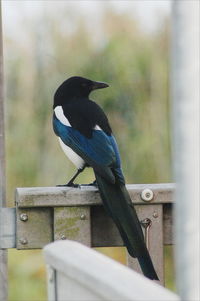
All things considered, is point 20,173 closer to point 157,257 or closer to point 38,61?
point 38,61

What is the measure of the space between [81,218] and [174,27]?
177cm

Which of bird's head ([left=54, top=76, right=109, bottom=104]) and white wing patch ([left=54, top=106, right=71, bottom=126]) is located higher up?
bird's head ([left=54, top=76, right=109, bottom=104])

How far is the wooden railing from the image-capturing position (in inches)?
118

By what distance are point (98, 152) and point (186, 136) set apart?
266cm

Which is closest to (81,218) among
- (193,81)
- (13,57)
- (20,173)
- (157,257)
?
(157,257)

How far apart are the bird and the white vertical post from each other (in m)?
1.78

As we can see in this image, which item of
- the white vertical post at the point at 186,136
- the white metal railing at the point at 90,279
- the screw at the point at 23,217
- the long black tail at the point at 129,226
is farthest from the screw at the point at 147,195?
the white vertical post at the point at 186,136

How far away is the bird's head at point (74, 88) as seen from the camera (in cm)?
450

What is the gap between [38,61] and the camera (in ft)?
29.7

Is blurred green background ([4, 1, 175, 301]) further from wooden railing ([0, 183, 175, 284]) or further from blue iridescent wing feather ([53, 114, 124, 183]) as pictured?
wooden railing ([0, 183, 175, 284])

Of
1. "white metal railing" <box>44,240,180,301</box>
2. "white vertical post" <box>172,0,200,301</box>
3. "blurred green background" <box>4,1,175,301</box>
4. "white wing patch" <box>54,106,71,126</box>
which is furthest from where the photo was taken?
"blurred green background" <box>4,1,175,301</box>

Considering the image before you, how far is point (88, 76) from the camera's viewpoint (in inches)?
351

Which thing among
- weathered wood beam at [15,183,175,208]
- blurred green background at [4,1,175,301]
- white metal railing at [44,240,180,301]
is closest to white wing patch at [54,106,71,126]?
weathered wood beam at [15,183,175,208]

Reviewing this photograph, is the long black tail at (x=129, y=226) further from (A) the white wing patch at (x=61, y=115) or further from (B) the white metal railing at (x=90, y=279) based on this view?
(B) the white metal railing at (x=90, y=279)
